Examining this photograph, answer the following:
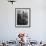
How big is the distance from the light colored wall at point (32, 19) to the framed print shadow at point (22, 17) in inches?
4.5

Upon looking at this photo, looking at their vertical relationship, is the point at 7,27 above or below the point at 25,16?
below

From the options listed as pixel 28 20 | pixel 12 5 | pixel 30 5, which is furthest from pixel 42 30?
pixel 12 5

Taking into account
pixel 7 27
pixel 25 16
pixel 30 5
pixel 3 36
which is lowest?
pixel 3 36

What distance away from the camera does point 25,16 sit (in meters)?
5.21

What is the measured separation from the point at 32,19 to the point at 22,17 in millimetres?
396

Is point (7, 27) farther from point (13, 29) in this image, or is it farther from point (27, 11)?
point (27, 11)

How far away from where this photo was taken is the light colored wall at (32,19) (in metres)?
5.17

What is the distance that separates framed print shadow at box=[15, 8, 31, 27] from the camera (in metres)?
5.19

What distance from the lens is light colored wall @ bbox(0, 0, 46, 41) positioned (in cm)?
517

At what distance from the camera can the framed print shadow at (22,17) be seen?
5.19 m

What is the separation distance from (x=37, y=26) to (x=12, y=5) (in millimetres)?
1258

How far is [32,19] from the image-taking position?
5184mm

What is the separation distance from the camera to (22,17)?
523 cm

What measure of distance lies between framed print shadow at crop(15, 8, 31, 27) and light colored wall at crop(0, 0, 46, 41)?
0.12 meters
